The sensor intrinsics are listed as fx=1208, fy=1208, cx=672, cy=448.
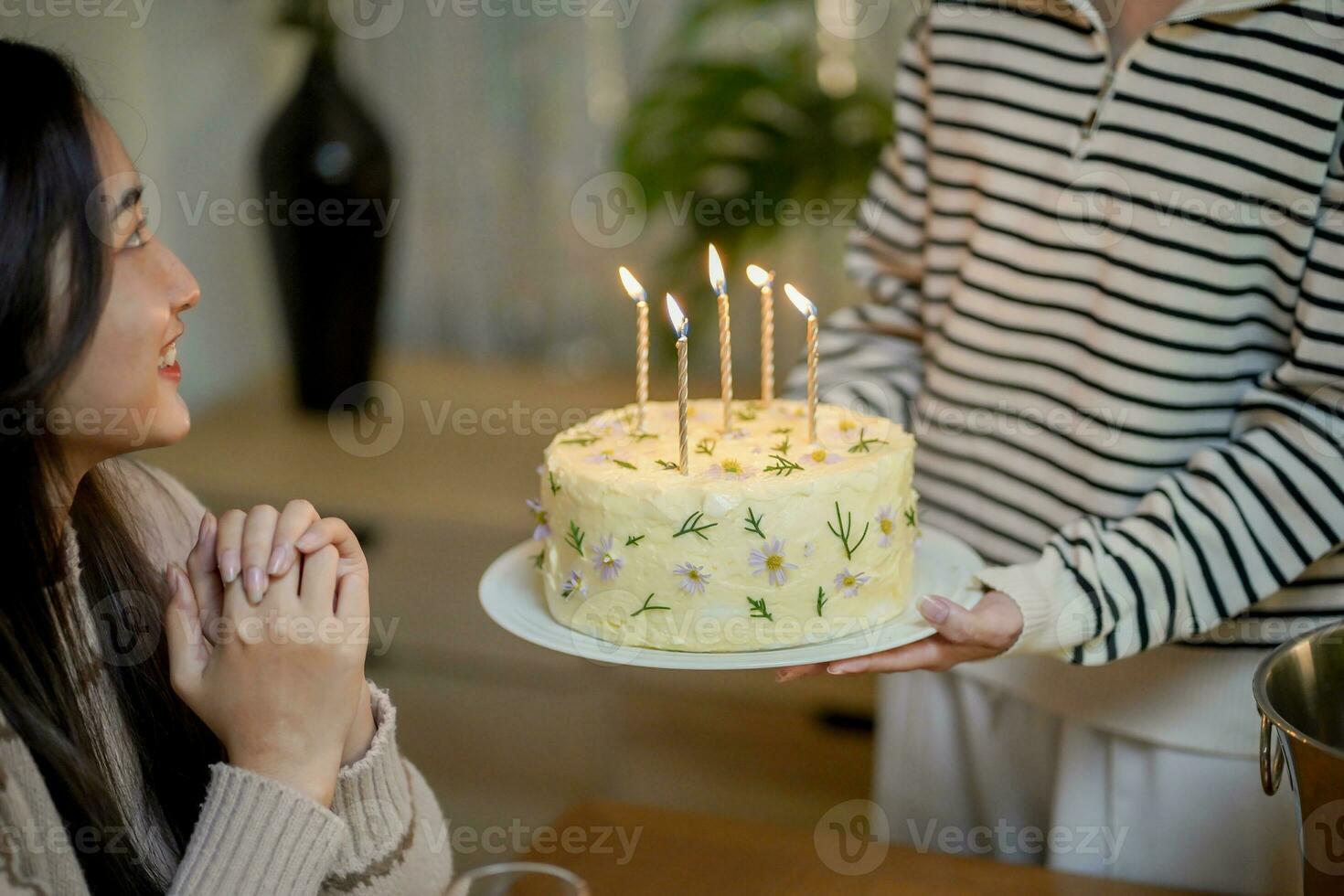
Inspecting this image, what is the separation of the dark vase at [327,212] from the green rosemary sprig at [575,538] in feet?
6.73

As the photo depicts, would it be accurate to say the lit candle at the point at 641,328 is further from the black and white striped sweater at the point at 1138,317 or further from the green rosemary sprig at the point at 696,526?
the black and white striped sweater at the point at 1138,317

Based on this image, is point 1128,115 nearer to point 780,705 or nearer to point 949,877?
point 949,877

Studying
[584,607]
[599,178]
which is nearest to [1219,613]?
[584,607]

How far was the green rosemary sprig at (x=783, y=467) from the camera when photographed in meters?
1.16

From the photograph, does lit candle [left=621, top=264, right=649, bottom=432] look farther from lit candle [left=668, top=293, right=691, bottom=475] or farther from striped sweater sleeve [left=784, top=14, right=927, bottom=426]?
striped sweater sleeve [left=784, top=14, right=927, bottom=426]

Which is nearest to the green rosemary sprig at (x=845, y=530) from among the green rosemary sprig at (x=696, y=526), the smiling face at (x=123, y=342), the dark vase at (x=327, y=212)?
the green rosemary sprig at (x=696, y=526)

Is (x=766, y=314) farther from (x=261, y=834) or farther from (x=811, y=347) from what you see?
(x=261, y=834)

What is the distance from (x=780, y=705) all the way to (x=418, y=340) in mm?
1652

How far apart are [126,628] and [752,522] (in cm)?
60

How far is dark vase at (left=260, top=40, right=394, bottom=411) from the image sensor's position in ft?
9.71

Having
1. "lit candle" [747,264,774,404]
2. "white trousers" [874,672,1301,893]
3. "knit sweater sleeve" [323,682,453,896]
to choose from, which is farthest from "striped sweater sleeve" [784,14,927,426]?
"knit sweater sleeve" [323,682,453,896]

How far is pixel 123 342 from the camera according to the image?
1.02m

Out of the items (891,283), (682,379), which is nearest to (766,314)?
(682,379)

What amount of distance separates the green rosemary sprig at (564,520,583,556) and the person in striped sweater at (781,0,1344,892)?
0.24 m
